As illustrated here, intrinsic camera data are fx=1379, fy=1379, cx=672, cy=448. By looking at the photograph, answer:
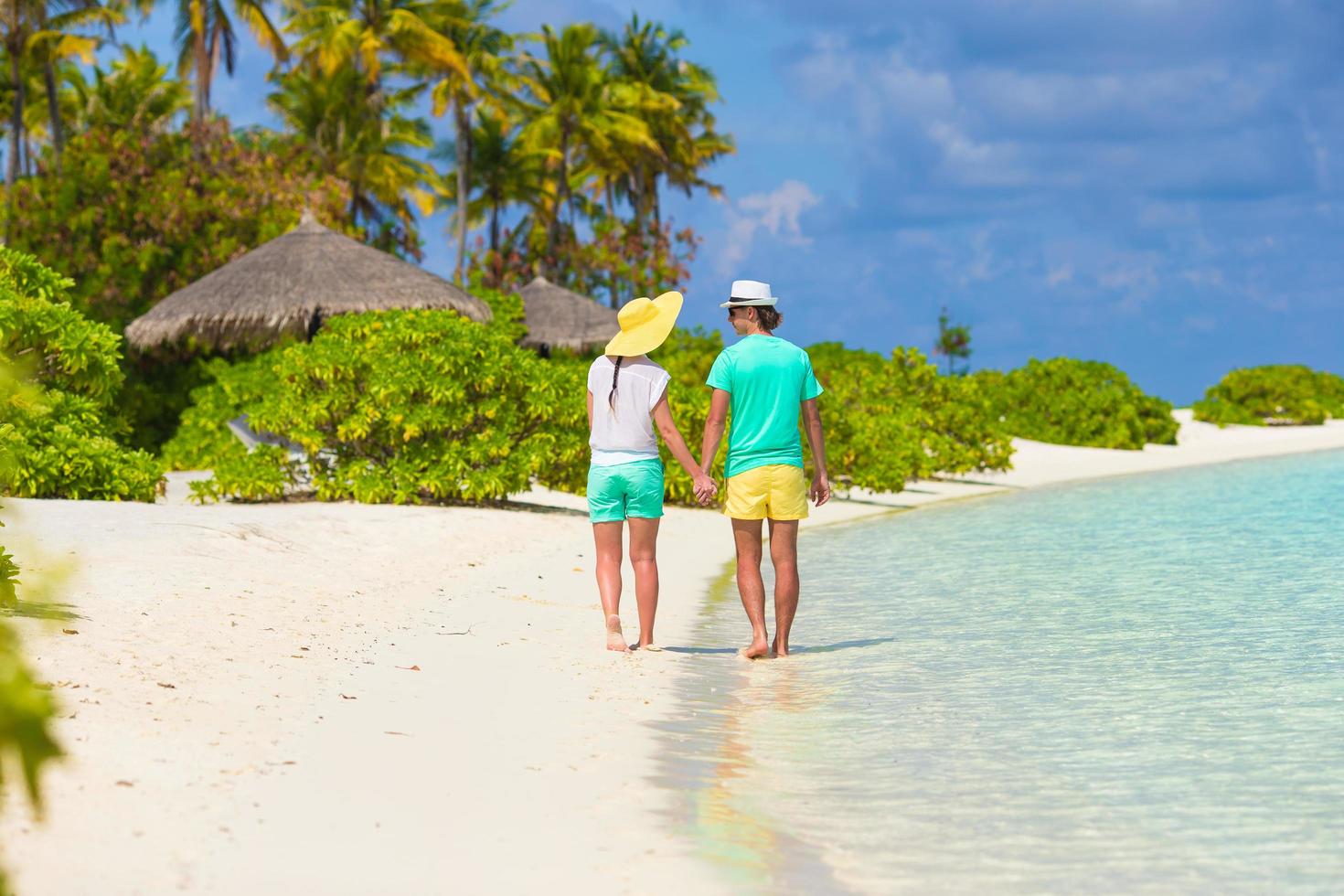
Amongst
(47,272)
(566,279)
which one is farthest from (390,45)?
(47,272)

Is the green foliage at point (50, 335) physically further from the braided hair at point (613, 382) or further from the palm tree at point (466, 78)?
the palm tree at point (466, 78)

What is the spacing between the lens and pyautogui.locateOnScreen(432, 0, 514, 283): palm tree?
4097cm

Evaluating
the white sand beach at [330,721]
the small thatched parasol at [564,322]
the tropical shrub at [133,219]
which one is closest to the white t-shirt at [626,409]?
the white sand beach at [330,721]

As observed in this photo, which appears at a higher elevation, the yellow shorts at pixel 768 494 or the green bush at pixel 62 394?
the green bush at pixel 62 394

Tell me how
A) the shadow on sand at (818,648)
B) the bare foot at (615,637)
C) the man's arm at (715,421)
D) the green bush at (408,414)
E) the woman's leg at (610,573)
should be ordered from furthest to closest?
the green bush at (408,414)
the shadow on sand at (818,648)
the bare foot at (615,637)
the woman's leg at (610,573)
the man's arm at (715,421)

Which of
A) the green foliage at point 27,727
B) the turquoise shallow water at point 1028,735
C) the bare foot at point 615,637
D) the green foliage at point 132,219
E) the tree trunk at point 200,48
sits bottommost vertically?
the turquoise shallow water at point 1028,735

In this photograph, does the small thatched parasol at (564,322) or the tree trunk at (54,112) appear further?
the tree trunk at (54,112)

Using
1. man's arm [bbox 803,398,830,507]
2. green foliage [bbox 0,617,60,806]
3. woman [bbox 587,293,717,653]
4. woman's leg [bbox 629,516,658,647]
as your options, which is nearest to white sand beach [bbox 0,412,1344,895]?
woman's leg [bbox 629,516,658,647]

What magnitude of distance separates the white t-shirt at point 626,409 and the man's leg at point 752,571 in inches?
26.3

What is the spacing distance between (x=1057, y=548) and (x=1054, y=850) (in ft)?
35.3

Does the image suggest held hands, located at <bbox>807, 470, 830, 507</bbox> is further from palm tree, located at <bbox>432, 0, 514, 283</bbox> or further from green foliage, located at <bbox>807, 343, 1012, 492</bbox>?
palm tree, located at <bbox>432, 0, 514, 283</bbox>

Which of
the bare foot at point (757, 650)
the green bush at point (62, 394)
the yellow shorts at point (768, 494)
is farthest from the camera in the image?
the green bush at point (62, 394)

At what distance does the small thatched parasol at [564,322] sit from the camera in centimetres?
2978

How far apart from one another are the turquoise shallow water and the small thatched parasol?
17.8 meters
